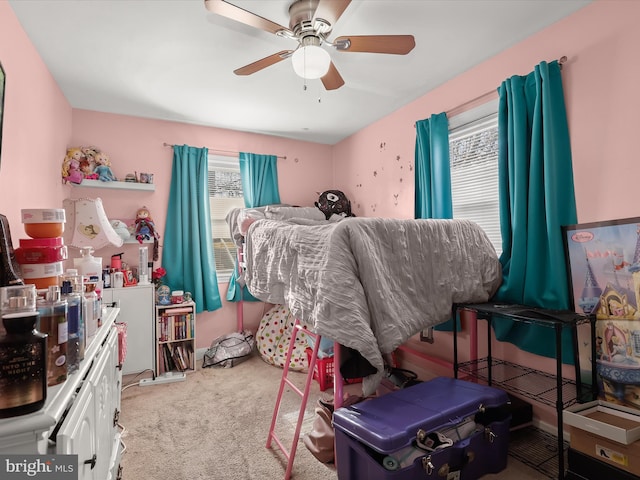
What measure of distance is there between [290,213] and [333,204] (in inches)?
23.6

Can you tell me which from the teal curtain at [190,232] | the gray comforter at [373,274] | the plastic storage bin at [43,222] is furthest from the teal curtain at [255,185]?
the plastic storage bin at [43,222]

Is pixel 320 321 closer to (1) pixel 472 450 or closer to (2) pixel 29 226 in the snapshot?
(1) pixel 472 450

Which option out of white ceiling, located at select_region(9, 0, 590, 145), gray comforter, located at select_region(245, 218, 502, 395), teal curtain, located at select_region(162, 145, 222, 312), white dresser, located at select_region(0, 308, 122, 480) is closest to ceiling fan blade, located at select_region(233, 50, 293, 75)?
white ceiling, located at select_region(9, 0, 590, 145)

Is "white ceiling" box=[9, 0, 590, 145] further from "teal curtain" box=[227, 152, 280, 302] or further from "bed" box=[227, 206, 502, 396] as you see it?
"bed" box=[227, 206, 502, 396]

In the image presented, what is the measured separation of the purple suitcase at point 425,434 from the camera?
1442 mm

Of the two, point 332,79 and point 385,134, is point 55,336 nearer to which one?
point 332,79

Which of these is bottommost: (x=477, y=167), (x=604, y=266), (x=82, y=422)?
(x=82, y=422)

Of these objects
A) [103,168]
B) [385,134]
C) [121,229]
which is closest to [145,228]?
[121,229]

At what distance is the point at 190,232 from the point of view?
3.68 metres

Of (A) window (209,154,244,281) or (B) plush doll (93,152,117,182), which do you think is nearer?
(B) plush doll (93,152,117,182)

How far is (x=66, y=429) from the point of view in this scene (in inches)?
31.7

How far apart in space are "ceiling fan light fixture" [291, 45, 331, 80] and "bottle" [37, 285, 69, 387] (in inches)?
64.2

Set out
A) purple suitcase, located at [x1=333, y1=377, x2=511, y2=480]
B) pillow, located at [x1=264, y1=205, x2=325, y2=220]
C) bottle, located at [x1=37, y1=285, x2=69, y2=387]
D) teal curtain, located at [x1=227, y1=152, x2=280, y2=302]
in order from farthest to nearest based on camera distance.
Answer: teal curtain, located at [x1=227, y1=152, x2=280, y2=302], pillow, located at [x1=264, y1=205, x2=325, y2=220], purple suitcase, located at [x1=333, y1=377, x2=511, y2=480], bottle, located at [x1=37, y1=285, x2=69, y2=387]

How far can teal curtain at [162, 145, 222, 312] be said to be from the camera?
143 inches
